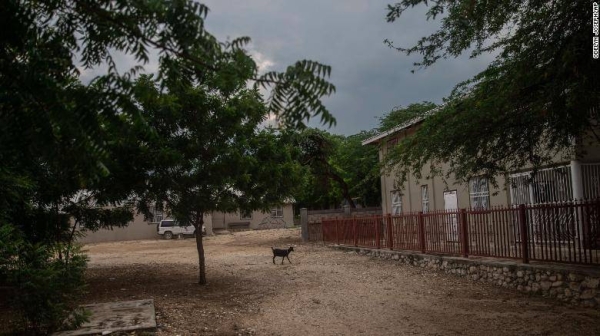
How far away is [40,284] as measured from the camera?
21.4 feet

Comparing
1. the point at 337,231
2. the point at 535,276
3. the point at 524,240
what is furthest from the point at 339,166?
the point at 535,276

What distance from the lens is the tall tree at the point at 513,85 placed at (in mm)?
7254

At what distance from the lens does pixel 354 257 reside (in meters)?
18.1

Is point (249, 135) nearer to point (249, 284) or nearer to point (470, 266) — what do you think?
point (249, 284)

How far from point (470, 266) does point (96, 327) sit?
8.60m

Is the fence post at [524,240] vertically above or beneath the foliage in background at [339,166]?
beneath

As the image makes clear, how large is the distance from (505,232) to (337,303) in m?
4.42

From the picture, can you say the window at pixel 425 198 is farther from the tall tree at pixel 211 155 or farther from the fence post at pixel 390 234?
the tall tree at pixel 211 155

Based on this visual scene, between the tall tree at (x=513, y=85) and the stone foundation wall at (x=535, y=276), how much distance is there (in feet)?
6.90

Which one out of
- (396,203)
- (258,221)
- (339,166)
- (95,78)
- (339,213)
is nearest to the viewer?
(95,78)

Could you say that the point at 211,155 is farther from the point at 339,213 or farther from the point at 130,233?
the point at 130,233

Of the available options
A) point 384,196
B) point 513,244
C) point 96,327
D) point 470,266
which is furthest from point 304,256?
point 96,327

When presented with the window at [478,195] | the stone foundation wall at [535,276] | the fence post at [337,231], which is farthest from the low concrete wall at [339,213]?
the stone foundation wall at [535,276]

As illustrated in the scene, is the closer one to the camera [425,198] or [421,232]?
[421,232]
